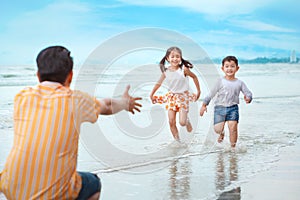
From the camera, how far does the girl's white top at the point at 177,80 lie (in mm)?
6180

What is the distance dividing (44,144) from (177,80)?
3977 mm

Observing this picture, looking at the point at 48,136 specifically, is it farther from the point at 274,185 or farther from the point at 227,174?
the point at 227,174

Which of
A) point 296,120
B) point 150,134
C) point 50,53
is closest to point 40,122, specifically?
point 50,53

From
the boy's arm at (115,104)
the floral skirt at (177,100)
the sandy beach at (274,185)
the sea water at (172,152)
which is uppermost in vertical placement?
the boy's arm at (115,104)

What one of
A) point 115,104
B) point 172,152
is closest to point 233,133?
point 172,152

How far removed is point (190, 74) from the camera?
6172 millimetres

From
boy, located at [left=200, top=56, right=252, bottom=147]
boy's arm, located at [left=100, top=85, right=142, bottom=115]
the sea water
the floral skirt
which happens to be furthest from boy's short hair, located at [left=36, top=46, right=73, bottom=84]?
the floral skirt

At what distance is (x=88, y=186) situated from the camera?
2541mm

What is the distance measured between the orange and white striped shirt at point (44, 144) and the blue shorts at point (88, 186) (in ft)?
0.20

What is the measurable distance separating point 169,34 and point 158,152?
1.47 metres

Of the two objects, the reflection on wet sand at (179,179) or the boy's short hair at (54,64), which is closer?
the boy's short hair at (54,64)

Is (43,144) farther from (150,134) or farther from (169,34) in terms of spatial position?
(150,134)

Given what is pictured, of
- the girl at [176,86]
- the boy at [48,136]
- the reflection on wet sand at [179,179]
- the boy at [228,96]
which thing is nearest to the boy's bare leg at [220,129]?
the boy at [228,96]

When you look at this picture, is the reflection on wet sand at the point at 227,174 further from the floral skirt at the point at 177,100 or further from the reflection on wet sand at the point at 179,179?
the floral skirt at the point at 177,100
